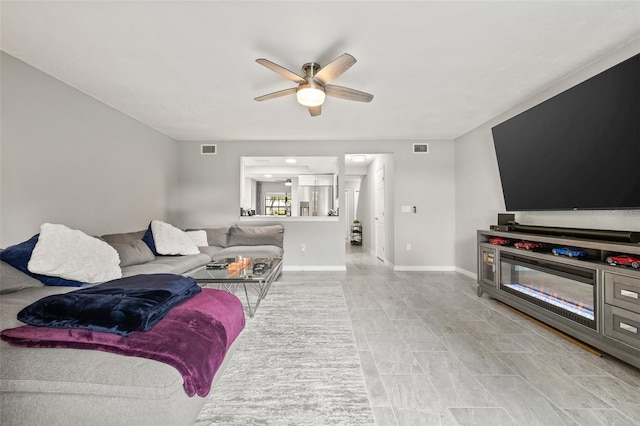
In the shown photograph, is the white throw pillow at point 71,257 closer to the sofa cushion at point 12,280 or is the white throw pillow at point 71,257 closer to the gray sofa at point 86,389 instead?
the sofa cushion at point 12,280

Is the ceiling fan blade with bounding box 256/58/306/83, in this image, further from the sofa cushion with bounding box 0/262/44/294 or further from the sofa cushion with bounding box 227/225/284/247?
the sofa cushion with bounding box 227/225/284/247

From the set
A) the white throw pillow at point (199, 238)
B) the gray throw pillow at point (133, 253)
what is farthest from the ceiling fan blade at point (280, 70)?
the white throw pillow at point (199, 238)

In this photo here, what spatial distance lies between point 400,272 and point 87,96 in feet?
17.4

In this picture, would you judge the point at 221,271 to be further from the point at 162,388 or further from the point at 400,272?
the point at 400,272

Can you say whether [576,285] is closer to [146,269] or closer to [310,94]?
[310,94]

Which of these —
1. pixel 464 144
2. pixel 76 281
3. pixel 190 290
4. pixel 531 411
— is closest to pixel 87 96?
pixel 76 281

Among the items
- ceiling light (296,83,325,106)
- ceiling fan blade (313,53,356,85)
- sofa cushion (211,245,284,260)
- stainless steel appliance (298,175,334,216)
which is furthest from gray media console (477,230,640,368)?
stainless steel appliance (298,175,334,216)

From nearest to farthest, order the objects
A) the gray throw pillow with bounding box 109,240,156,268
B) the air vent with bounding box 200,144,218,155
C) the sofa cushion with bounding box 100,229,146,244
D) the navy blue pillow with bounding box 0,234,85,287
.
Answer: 1. the navy blue pillow with bounding box 0,234,85,287
2. the gray throw pillow with bounding box 109,240,156,268
3. the sofa cushion with bounding box 100,229,146,244
4. the air vent with bounding box 200,144,218,155

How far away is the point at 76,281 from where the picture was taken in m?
2.22

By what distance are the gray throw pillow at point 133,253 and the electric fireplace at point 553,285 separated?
4246mm

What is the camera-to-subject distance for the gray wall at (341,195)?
16.8ft

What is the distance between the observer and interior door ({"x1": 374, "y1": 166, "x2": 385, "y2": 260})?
625 centimetres

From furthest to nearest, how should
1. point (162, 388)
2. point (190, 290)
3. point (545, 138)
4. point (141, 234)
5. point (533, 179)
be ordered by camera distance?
point (141, 234), point (533, 179), point (545, 138), point (190, 290), point (162, 388)

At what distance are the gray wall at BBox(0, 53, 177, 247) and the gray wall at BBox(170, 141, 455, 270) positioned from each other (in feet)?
3.03
